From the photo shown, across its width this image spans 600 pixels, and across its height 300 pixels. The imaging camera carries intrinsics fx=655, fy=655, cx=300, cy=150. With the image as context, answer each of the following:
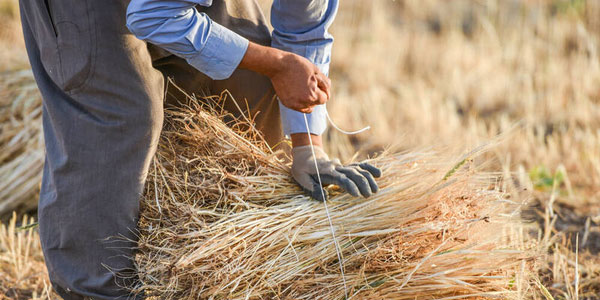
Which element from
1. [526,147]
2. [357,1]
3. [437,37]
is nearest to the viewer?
[526,147]

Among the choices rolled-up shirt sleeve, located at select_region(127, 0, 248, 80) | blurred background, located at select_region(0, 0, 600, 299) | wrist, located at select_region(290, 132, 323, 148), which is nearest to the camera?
rolled-up shirt sleeve, located at select_region(127, 0, 248, 80)

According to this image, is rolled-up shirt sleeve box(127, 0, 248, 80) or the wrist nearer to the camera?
rolled-up shirt sleeve box(127, 0, 248, 80)

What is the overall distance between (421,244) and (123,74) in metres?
0.99

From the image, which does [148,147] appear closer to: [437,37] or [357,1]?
[437,37]

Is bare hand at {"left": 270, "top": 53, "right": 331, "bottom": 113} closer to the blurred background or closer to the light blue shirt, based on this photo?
the light blue shirt

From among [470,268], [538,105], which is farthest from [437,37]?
[470,268]

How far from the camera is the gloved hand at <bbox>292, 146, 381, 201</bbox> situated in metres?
1.88

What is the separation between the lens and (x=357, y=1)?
318 inches

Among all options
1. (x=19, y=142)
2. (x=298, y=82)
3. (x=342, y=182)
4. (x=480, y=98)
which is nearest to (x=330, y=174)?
(x=342, y=182)

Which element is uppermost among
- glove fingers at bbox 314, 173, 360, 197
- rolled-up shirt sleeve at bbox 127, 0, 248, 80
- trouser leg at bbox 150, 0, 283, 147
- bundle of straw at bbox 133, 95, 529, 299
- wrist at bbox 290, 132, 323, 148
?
rolled-up shirt sleeve at bbox 127, 0, 248, 80

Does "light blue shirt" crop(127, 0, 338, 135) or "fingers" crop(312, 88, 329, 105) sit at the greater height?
"light blue shirt" crop(127, 0, 338, 135)

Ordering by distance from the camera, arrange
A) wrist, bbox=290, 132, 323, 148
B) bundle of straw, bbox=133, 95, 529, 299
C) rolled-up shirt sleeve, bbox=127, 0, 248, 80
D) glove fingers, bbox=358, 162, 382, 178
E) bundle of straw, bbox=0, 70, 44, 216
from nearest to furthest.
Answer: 1. rolled-up shirt sleeve, bbox=127, 0, 248, 80
2. bundle of straw, bbox=133, 95, 529, 299
3. glove fingers, bbox=358, 162, 382, 178
4. wrist, bbox=290, 132, 323, 148
5. bundle of straw, bbox=0, 70, 44, 216

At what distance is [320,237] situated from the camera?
1884 millimetres

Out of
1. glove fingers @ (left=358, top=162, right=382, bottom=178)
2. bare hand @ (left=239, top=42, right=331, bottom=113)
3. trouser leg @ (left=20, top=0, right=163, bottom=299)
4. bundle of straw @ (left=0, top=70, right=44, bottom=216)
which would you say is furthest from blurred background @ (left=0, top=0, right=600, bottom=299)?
trouser leg @ (left=20, top=0, right=163, bottom=299)
